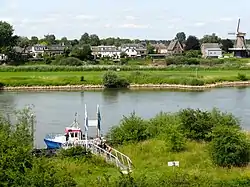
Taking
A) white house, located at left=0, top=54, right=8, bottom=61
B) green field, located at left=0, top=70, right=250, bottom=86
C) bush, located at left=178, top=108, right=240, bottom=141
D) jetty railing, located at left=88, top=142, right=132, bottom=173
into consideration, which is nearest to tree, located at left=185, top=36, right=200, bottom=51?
white house, located at left=0, top=54, right=8, bottom=61

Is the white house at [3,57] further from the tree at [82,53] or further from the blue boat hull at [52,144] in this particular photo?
the blue boat hull at [52,144]

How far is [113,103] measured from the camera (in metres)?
41.6

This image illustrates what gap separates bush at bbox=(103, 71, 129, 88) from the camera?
180 feet

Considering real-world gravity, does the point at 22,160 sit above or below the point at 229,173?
above

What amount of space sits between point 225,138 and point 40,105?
2511cm

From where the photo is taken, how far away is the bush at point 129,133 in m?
21.9

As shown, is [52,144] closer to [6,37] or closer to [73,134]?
[73,134]

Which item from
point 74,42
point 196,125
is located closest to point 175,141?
point 196,125

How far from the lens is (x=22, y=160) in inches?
553

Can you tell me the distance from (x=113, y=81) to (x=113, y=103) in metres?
13.5

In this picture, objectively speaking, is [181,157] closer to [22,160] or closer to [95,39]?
[22,160]

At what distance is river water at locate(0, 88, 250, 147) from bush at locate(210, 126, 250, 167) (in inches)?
398

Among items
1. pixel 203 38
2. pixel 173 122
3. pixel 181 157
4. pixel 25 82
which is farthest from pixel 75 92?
pixel 203 38

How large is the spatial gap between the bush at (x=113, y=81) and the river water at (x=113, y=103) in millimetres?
3081
